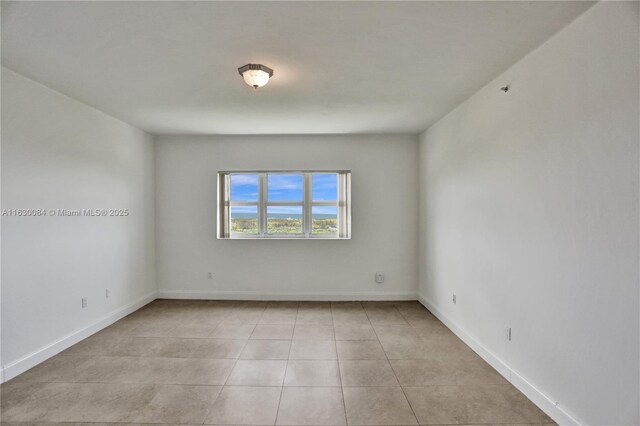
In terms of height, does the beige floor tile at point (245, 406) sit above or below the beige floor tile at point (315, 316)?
below

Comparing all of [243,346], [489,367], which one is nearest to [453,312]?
A: [489,367]

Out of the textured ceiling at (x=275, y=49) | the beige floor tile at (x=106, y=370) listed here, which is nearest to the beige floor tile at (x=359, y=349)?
the beige floor tile at (x=106, y=370)

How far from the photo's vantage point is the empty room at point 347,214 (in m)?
1.77

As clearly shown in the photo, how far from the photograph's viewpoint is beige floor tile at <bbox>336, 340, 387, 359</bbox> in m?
2.95

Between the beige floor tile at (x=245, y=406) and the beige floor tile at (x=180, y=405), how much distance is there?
0.22ft

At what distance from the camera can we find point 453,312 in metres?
3.59

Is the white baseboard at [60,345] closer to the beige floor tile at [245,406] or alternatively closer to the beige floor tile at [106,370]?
the beige floor tile at [106,370]

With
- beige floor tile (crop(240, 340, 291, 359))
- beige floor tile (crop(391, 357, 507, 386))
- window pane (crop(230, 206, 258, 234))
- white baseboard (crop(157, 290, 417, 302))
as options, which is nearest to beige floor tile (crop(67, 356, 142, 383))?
beige floor tile (crop(240, 340, 291, 359))

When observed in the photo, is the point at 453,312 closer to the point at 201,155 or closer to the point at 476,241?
the point at 476,241

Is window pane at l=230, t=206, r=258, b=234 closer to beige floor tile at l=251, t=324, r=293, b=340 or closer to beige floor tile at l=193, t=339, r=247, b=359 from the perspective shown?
beige floor tile at l=251, t=324, r=293, b=340

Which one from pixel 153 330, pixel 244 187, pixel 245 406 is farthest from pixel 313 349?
pixel 244 187

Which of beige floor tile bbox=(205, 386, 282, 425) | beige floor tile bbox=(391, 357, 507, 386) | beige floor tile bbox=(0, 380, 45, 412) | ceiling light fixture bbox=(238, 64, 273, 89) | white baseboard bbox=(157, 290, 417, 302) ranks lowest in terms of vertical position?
beige floor tile bbox=(391, 357, 507, 386)

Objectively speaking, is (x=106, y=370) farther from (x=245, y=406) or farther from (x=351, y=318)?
(x=351, y=318)

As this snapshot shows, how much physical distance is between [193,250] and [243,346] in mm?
2139
